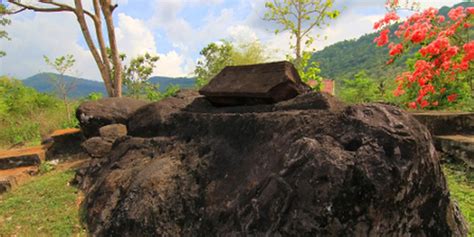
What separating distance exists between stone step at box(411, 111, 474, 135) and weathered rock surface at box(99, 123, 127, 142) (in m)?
5.06

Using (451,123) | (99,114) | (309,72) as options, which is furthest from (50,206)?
(309,72)

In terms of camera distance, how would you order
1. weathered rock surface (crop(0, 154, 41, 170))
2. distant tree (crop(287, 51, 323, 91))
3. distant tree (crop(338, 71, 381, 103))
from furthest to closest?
distant tree (crop(338, 71, 381, 103)) → distant tree (crop(287, 51, 323, 91)) → weathered rock surface (crop(0, 154, 41, 170))

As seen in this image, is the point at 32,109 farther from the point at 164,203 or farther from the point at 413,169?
the point at 413,169

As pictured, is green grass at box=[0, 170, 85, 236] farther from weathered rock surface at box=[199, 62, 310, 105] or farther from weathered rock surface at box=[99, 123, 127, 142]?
weathered rock surface at box=[199, 62, 310, 105]

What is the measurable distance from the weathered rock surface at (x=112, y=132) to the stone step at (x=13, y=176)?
4.92ft

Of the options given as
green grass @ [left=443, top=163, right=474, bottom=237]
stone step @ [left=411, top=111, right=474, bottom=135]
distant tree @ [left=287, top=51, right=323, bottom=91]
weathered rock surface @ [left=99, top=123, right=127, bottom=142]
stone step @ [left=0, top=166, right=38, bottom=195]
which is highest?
distant tree @ [left=287, top=51, right=323, bottom=91]

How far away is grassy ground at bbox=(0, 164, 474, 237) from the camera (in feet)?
11.2

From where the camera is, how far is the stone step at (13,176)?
4.97 meters

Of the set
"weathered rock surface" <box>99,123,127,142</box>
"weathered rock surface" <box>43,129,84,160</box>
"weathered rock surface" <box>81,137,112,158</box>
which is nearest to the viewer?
"weathered rock surface" <box>81,137,112,158</box>

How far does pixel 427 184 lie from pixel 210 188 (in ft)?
5.14

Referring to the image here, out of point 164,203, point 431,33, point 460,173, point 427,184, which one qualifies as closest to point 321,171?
point 427,184

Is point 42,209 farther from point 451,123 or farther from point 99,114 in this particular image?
point 451,123

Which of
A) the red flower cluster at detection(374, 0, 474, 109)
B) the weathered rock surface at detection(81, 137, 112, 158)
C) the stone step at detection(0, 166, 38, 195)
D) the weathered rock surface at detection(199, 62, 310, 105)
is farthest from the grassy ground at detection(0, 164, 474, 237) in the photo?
the red flower cluster at detection(374, 0, 474, 109)

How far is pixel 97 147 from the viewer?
5188mm
